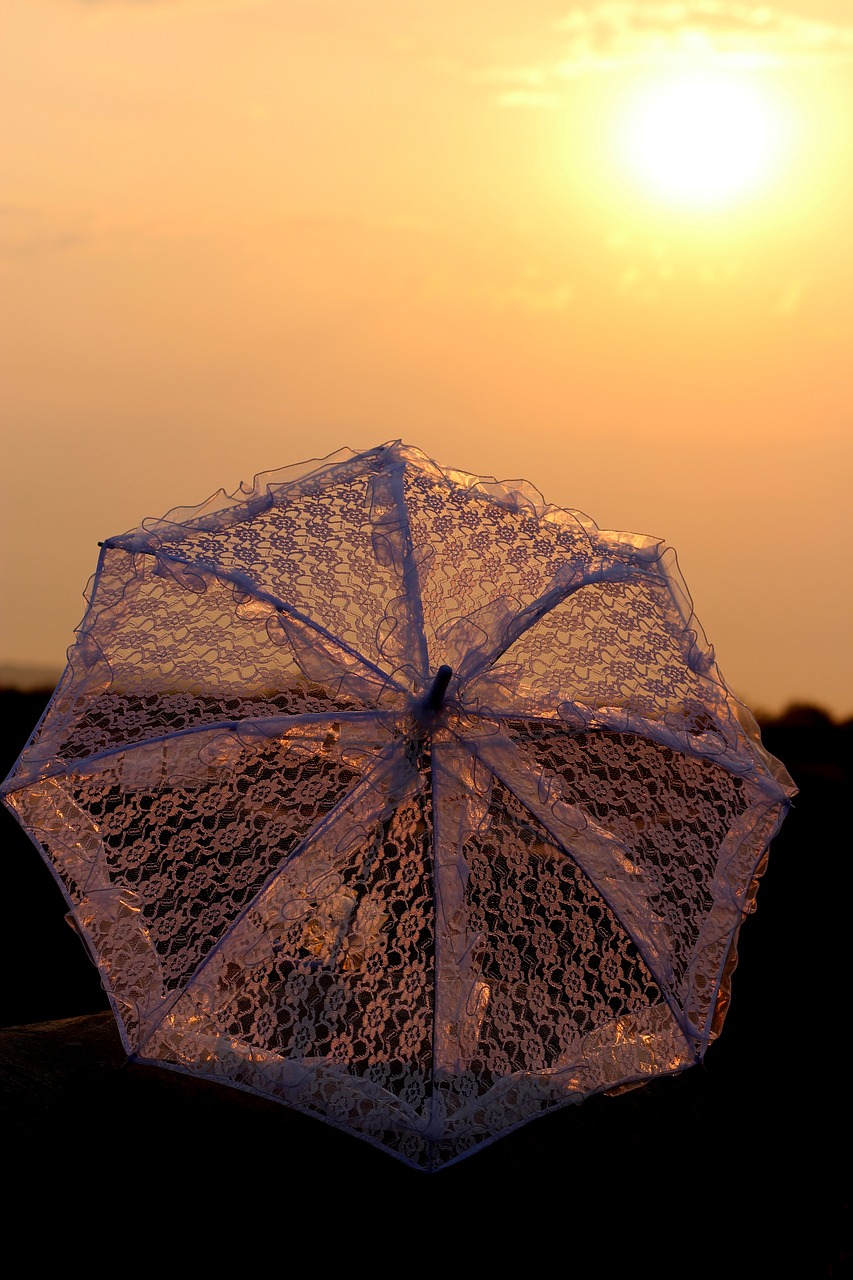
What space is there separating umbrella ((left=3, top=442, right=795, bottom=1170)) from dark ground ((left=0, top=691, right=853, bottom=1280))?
0.31 metres

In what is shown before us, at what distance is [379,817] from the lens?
2.80 metres

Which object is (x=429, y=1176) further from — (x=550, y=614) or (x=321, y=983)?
(x=550, y=614)

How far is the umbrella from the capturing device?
2.76 metres

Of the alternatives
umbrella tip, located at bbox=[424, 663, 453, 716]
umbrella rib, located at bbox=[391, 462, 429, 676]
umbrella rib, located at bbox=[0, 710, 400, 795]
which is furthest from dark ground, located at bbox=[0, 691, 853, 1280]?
umbrella rib, located at bbox=[391, 462, 429, 676]

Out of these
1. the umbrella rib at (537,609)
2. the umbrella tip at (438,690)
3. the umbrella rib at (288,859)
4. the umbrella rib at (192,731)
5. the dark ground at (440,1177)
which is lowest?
the dark ground at (440,1177)

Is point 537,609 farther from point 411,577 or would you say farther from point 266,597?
point 266,597

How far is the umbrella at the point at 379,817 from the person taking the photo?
2.76 meters

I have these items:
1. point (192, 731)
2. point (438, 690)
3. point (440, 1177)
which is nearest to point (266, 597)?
point (192, 731)

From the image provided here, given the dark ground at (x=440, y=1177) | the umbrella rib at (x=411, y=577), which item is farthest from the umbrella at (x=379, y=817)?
the dark ground at (x=440, y=1177)

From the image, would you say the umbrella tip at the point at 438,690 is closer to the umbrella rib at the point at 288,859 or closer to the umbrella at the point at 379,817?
the umbrella at the point at 379,817

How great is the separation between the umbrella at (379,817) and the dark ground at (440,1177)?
0.31m

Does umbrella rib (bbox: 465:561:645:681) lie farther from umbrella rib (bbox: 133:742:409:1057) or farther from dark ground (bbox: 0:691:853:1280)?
dark ground (bbox: 0:691:853:1280)

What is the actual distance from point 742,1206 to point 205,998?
1592mm

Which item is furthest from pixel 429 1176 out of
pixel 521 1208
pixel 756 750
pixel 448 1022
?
Result: pixel 756 750
